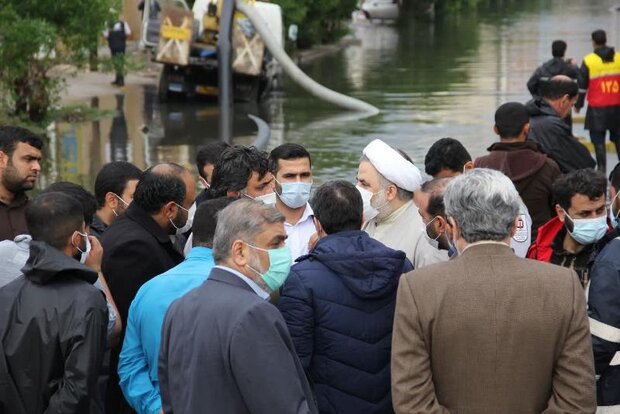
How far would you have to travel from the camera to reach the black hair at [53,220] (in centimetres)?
487

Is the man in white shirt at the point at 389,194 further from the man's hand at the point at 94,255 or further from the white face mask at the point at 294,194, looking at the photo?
the man's hand at the point at 94,255

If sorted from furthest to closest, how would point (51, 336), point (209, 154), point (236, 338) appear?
point (209, 154)
point (51, 336)
point (236, 338)

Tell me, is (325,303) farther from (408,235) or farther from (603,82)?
(603,82)

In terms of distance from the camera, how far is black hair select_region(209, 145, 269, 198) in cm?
623

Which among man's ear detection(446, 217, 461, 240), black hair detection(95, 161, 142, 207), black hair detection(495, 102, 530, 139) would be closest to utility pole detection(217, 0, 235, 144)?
black hair detection(495, 102, 530, 139)

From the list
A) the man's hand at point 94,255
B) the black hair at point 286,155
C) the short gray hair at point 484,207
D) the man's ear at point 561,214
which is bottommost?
the man's hand at point 94,255

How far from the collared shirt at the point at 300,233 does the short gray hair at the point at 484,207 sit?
83.2 inches

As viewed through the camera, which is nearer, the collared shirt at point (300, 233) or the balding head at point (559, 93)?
the collared shirt at point (300, 233)

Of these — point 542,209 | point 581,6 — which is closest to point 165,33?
point 542,209

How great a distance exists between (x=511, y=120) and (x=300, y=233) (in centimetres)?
197

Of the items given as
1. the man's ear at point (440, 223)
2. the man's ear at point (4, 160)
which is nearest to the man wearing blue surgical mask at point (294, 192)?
the man's ear at point (440, 223)

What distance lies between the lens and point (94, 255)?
16.9 ft

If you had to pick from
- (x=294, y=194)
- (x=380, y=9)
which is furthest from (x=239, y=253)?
(x=380, y=9)

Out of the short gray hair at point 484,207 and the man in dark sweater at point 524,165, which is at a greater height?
the short gray hair at point 484,207
